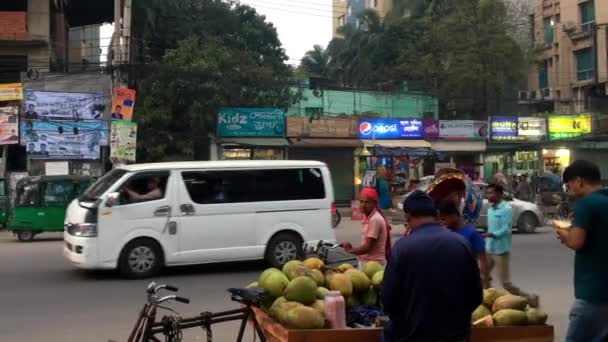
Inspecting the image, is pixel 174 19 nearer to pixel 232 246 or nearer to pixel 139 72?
pixel 139 72

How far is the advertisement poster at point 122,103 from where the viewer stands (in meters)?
21.9

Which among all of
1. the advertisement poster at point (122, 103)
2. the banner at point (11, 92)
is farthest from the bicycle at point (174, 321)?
the banner at point (11, 92)

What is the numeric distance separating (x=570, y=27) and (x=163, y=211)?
4066cm

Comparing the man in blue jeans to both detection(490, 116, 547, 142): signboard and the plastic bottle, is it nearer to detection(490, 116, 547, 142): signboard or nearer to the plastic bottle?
the plastic bottle

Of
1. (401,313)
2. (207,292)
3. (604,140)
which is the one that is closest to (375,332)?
(401,313)

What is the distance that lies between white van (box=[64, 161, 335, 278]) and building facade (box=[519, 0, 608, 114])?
110ft

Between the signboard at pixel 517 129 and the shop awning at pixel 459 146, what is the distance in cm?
81

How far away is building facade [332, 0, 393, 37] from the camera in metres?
61.6

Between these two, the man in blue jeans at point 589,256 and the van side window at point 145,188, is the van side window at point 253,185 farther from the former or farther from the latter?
the man in blue jeans at point 589,256

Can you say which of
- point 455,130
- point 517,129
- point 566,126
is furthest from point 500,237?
point 566,126

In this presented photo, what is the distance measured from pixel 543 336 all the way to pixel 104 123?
2254 cm

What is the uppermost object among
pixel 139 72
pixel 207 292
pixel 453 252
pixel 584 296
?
pixel 139 72

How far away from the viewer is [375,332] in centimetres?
384

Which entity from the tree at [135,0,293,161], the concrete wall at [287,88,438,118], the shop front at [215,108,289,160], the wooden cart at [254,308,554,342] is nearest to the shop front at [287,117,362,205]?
the shop front at [215,108,289,160]
